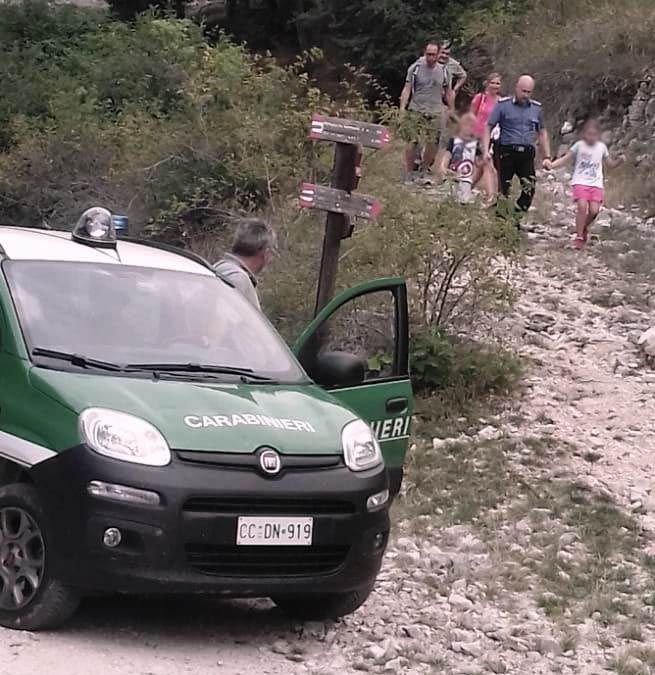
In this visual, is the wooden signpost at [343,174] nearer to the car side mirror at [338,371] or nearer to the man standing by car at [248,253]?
the man standing by car at [248,253]

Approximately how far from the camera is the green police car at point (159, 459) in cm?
550

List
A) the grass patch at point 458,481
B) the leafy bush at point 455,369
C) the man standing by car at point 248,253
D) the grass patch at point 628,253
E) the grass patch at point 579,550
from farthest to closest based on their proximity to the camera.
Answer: the grass patch at point 628,253, the leafy bush at point 455,369, the grass patch at point 458,481, the man standing by car at point 248,253, the grass patch at point 579,550

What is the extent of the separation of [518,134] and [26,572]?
9844 millimetres

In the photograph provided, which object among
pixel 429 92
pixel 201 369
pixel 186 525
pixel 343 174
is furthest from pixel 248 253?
pixel 429 92

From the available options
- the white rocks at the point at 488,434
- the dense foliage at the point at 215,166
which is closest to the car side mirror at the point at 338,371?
the white rocks at the point at 488,434

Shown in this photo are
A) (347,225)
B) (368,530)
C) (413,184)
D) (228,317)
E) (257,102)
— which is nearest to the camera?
(368,530)

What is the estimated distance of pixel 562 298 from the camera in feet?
42.9

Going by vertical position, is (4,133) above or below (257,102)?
below

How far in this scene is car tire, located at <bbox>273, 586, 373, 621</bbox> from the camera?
6.33 metres

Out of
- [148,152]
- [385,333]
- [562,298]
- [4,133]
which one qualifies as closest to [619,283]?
[562,298]

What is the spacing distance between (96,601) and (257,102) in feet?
31.5

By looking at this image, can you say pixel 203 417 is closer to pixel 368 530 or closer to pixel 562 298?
pixel 368 530

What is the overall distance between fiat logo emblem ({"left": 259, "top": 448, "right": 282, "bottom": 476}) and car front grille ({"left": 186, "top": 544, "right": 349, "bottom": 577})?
1.06 feet

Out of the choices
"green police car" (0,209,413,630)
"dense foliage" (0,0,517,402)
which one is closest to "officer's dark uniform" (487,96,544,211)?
"dense foliage" (0,0,517,402)
